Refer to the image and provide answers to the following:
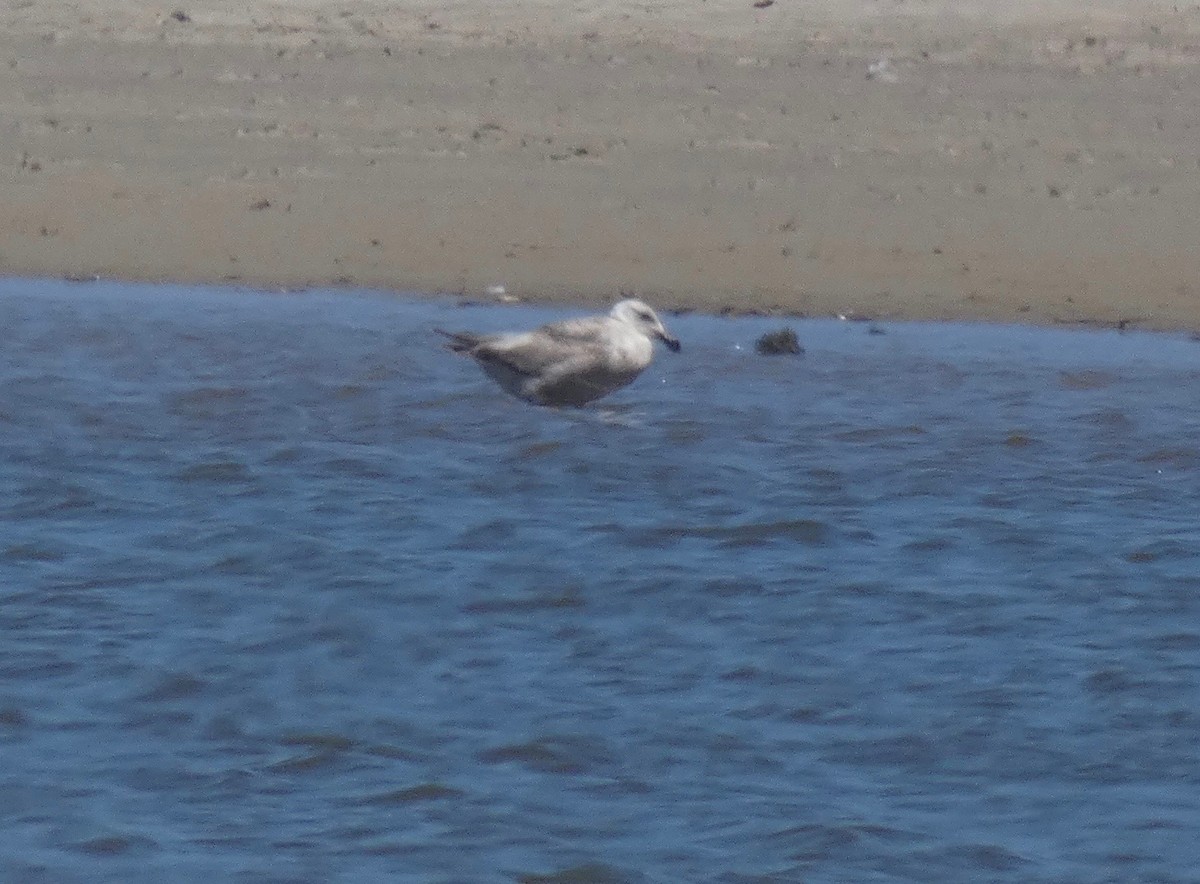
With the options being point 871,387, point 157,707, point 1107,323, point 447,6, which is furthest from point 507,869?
point 447,6

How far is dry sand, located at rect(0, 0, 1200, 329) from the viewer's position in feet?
35.4

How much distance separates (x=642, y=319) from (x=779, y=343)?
81 cm

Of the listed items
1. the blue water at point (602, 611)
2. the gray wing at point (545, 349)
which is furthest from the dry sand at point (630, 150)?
the gray wing at point (545, 349)

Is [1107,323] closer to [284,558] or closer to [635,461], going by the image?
[635,461]

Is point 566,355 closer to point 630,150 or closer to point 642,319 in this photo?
point 642,319

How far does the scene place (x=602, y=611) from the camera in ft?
20.5

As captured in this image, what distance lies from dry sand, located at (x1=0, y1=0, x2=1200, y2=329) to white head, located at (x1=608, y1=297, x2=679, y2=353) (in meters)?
1.51

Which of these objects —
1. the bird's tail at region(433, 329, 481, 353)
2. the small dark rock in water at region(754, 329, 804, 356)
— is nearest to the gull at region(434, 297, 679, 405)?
the bird's tail at region(433, 329, 481, 353)

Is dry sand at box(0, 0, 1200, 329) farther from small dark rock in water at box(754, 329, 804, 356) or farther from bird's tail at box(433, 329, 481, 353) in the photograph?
bird's tail at box(433, 329, 481, 353)

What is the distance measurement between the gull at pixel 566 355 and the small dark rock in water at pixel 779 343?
0.79m

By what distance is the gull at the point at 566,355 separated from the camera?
8.62m

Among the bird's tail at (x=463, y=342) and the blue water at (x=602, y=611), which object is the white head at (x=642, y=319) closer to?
the blue water at (x=602, y=611)

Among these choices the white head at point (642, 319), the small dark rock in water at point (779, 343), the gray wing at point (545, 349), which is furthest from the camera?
the small dark rock in water at point (779, 343)

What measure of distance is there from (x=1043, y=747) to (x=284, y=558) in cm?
234
